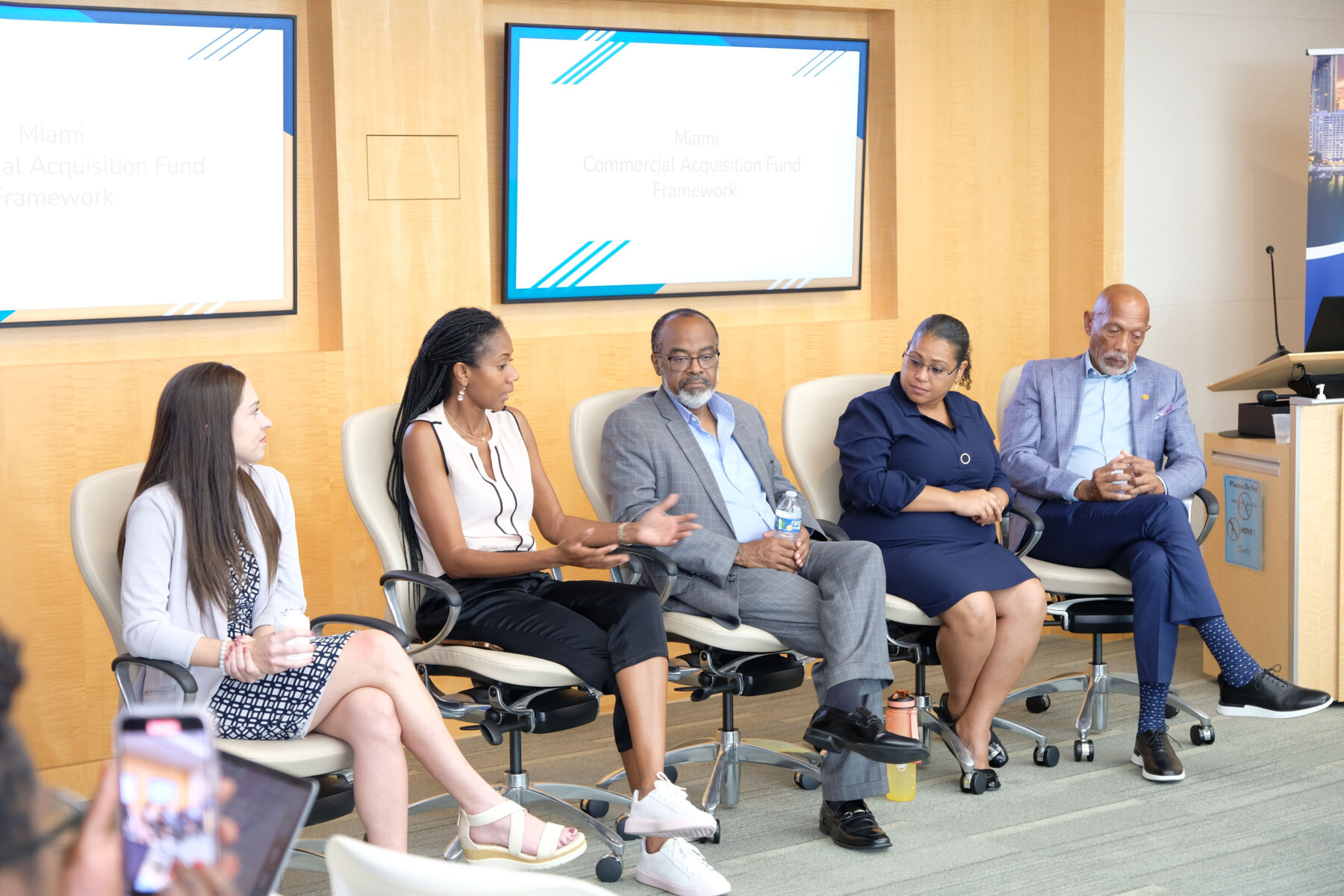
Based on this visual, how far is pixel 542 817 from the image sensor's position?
12.1 feet

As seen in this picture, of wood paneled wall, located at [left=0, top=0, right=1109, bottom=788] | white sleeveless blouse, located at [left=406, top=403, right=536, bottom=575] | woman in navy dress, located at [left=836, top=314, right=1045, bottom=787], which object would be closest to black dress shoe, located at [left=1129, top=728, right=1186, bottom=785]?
woman in navy dress, located at [left=836, top=314, right=1045, bottom=787]

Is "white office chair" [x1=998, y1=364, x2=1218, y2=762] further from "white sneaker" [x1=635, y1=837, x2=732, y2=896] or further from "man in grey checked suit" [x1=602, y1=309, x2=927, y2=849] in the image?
"white sneaker" [x1=635, y1=837, x2=732, y2=896]

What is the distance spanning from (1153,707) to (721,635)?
4.79ft

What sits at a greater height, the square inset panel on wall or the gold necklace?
the square inset panel on wall

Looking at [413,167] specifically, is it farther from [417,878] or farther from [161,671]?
[417,878]

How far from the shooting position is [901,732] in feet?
12.3

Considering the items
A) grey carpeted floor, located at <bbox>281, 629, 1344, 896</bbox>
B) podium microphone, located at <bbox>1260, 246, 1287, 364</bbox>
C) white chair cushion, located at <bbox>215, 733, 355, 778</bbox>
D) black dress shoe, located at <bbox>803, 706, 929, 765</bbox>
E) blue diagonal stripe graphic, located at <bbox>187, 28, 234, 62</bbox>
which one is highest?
blue diagonal stripe graphic, located at <bbox>187, 28, 234, 62</bbox>

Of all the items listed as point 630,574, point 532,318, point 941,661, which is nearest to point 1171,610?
point 941,661

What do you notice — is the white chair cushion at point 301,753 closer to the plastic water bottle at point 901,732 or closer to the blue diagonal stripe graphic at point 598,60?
the plastic water bottle at point 901,732

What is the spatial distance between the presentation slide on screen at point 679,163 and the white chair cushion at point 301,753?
225cm

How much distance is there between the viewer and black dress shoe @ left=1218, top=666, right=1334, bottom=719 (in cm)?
417

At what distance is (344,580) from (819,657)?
5.65 ft

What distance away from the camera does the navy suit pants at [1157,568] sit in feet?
13.1

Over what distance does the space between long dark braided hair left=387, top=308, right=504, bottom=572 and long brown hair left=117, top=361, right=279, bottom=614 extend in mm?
580
